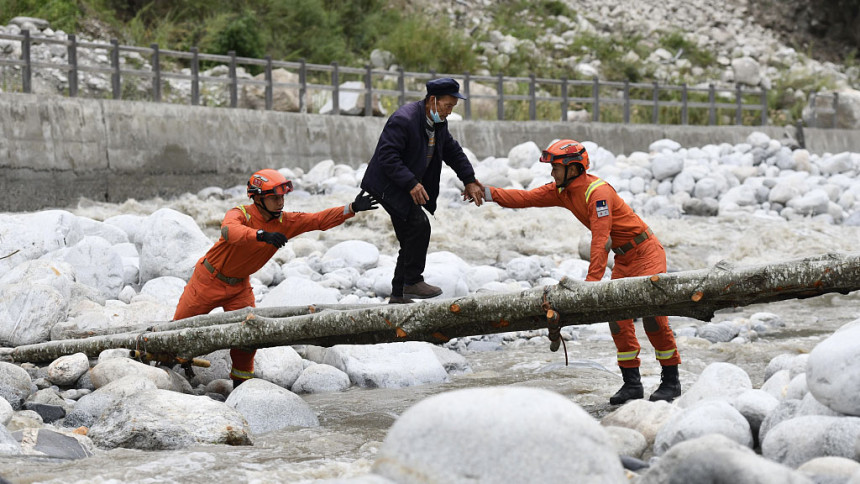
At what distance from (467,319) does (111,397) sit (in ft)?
6.70

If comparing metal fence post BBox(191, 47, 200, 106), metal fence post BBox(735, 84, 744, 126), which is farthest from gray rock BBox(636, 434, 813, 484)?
metal fence post BBox(735, 84, 744, 126)

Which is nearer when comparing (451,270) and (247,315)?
(247,315)

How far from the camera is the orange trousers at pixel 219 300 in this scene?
661 cm

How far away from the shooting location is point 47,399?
19.2ft

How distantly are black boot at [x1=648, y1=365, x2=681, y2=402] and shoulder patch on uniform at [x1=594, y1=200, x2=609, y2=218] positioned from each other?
1.06m

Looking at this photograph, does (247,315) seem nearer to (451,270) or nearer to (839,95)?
(451,270)

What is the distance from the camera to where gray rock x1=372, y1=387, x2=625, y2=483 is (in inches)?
117

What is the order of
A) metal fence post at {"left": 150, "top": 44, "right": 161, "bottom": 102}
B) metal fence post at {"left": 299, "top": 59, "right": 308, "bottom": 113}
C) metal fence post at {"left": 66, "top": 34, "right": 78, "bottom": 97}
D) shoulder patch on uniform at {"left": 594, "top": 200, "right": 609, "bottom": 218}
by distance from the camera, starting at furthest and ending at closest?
metal fence post at {"left": 299, "top": 59, "right": 308, "bottom": 113} < metal fence post at {"left": 150, "top": 44, "right": 161, "bottom": 102} < metal fence post at {"left": 66, "top": 34, "right": 78, "bottom": 97} < shoulder patch on uniform at {"left": 594, "top": 200, "right": 609, "bottom": 218}

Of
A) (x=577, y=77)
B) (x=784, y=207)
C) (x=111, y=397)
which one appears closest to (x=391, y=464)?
(x=111, y=397)

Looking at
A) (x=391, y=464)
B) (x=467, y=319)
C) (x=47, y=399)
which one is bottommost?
(x=47, y=399)

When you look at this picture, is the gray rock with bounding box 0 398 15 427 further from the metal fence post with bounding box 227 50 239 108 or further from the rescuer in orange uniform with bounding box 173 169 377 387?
the metal fence post with bounding box 227 50 239 108

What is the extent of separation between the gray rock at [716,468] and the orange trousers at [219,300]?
3.65 meters

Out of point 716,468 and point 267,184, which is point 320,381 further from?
point 716,468

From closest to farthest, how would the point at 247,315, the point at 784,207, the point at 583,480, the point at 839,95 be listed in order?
the point at 583,480
the point at 247,315
the point at 784,207
the point at 839,95
